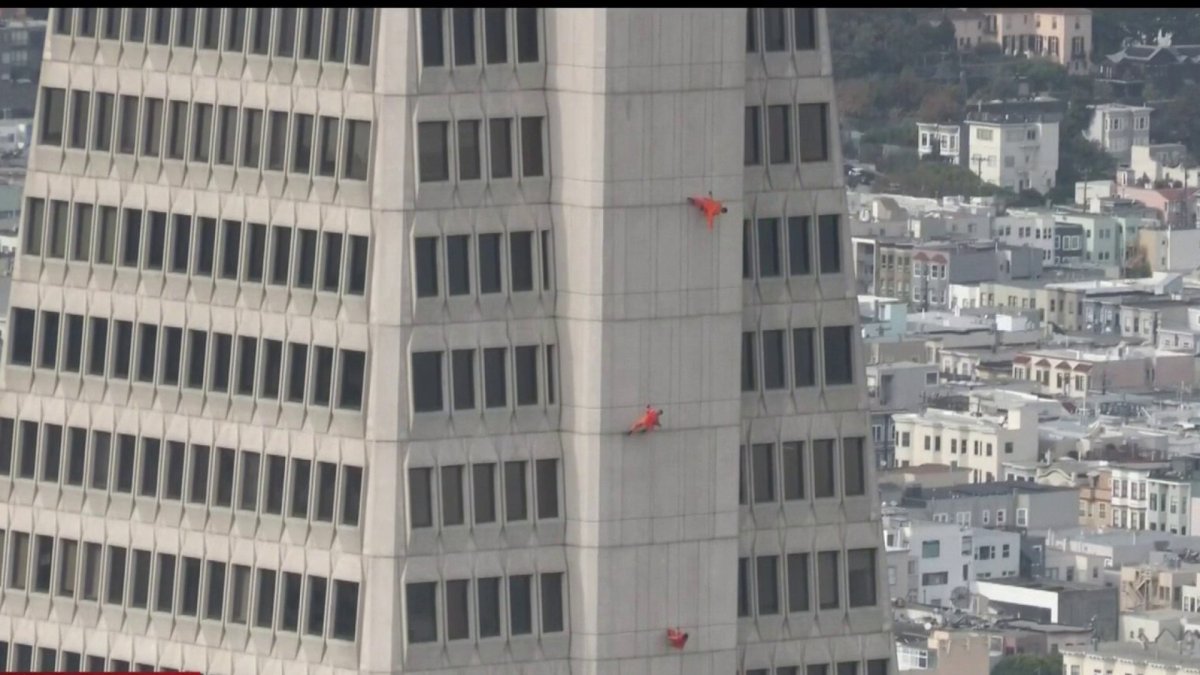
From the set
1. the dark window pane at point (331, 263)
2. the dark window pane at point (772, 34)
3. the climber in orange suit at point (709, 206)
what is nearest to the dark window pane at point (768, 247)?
the climber in orange suit at point (709, 206)

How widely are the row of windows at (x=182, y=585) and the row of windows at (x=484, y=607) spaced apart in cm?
95

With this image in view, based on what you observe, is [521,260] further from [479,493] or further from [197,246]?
[197,246]

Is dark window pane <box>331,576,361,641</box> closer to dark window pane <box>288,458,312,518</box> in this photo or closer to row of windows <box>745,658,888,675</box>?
dark window pane <box>288,458,312,518</box>

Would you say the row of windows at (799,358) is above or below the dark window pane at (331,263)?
below

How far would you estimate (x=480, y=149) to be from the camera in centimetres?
7588

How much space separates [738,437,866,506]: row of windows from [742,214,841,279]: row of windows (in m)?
2.56

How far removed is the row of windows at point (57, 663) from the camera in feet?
260

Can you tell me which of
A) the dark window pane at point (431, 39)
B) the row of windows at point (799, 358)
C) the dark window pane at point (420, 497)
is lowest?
the dark window pane at point (420, 497)

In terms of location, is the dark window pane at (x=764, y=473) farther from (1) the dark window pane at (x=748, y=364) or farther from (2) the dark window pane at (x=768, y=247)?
(2) the dark window pane at (x=768, y=247)

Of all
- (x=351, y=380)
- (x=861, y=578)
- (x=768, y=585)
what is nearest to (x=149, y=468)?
(x=351, y=380)

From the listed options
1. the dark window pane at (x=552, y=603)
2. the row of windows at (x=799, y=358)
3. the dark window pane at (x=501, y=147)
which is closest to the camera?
the dark window pane at (x=501, y=147)

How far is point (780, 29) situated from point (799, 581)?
8155mm

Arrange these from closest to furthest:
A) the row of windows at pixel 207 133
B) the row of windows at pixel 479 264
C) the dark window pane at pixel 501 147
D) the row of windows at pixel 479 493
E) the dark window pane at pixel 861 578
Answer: the row of windows at pixel 479 264
the row of windows at pixel 479 493
the dark window pane at pixel 501 147
the row of windows at pixel 207 133
the dark window pane at pixel 861 578

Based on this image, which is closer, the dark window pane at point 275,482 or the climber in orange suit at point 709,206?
the climber in orange suit at point 709,206
